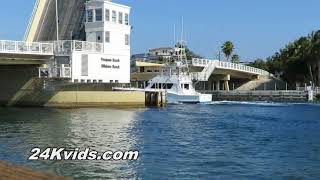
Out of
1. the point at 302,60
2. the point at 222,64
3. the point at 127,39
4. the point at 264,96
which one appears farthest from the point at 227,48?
the point at 127,39

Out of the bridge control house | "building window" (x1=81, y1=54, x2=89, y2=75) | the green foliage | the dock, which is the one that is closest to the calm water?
the bridge control house

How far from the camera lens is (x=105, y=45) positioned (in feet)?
164

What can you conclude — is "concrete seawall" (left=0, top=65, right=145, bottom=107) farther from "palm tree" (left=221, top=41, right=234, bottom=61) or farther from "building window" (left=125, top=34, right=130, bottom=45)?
"palm tree" (left=221, top=41, right=234, bottom=61)

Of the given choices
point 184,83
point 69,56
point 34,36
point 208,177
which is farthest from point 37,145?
point 184,83

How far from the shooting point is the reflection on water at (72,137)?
16.5 meters

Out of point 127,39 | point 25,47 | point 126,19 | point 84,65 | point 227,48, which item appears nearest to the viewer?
point 25,47

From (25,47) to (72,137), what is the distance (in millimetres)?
19869

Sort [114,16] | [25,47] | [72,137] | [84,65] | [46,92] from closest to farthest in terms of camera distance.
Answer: [72,137] → [25,47] → [84,65] → [46,92] → [114,16]

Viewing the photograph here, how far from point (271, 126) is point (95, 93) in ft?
70.8

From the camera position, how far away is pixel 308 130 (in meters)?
30.7

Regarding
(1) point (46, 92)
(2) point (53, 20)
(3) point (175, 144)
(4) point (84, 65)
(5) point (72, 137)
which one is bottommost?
(3) point (175, 144)

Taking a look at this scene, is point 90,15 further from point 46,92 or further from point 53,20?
point 46,92

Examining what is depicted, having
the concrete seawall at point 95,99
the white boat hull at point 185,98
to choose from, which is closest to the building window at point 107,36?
the concrete seawall at point 95,99

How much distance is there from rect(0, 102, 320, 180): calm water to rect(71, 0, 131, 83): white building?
911cm
